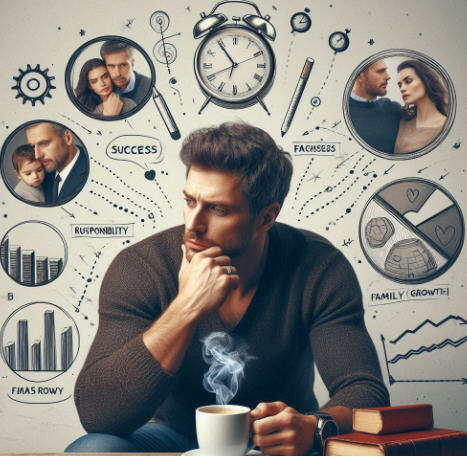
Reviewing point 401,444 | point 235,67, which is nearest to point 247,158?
point 235,67

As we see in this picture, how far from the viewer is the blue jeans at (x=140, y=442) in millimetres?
1439

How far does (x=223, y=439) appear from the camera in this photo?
124 cm

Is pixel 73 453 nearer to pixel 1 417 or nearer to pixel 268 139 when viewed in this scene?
pixel 1 417

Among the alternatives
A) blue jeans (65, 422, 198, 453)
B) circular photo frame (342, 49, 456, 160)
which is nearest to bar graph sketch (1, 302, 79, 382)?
blue jeans (65, 422, 198, 453)

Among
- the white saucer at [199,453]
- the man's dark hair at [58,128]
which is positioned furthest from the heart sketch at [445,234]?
the man's dark hair at [58,128]

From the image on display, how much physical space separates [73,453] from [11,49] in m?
1.29

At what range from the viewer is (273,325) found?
5.66 ft

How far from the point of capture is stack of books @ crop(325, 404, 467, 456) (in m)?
1.17

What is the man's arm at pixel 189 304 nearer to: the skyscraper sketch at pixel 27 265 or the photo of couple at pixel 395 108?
the skyscraper sketch at pixel 27 265

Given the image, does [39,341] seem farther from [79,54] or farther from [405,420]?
[405,420]

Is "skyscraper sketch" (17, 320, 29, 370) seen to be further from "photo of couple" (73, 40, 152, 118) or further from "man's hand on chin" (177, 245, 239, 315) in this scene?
"photo of couple" (73, 40, 152, 118)

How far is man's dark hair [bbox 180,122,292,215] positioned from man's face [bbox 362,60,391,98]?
0.35 meters

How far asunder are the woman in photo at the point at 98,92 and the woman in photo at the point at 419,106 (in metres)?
0.91

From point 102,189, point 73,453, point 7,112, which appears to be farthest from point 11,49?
point 73,453
